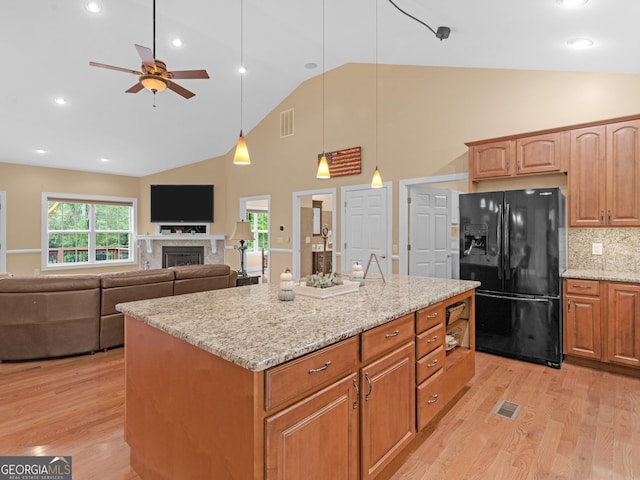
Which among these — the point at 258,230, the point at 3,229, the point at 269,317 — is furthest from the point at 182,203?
the point at 269,317

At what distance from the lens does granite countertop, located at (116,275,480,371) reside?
139 cm

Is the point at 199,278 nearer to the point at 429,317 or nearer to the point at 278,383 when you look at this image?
the point at 429,317

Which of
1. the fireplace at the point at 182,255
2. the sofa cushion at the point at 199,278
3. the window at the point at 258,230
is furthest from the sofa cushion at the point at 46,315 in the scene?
the window at the point at 258,230

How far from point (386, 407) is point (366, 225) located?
395 centimetres

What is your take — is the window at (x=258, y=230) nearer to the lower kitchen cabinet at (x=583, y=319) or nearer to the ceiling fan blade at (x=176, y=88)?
the ceiling fan blade at (x=176, y=88)

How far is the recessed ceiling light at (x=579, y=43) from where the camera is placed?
118 inches

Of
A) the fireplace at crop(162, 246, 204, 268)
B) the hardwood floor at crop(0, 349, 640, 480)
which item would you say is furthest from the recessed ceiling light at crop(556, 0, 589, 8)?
the fireplace at crop(162, 246, 204, 268)

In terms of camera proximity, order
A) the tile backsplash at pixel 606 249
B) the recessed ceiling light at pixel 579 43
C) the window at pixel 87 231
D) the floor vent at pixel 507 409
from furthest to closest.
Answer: the window at pixel 87 231 < the tile backsplash at pixel 606 249 < the recessed ceiling light at pixel 579 43 < the floor vent at pixel 507 409

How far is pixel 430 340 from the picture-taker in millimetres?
2332

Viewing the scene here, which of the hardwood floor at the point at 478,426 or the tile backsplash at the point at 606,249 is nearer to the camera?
the hardwood floor at the point at 478,426

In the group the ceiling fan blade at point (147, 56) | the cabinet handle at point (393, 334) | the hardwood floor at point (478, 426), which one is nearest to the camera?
the cabinet handle at point (393, 334)

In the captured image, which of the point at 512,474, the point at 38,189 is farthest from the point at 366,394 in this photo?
the point at 38,189

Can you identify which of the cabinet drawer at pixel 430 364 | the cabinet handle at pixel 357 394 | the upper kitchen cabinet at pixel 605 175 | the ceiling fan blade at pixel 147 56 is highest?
the ceiling fan blade at pixel 147 56

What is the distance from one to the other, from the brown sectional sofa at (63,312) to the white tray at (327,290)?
2.42m
